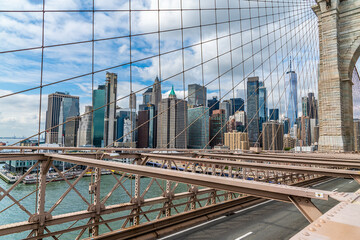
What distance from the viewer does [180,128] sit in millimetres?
28656

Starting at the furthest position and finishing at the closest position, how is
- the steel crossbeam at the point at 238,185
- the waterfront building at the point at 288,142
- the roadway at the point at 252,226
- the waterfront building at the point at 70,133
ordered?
1. the waterfront building at the point at 288,142
2. the waterfront building at the point at 70,133
3. the roadway at the point at 252,226
4. the steel crossbeam at the point at 238,185

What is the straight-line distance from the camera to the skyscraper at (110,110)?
19.0m

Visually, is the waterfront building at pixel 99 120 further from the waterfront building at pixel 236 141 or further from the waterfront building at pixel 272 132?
the waterfront building at pixel 236 141

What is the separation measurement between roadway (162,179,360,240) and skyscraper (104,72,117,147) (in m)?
10.8

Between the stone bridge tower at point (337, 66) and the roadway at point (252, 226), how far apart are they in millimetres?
13419

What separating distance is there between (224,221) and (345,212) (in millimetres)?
9655

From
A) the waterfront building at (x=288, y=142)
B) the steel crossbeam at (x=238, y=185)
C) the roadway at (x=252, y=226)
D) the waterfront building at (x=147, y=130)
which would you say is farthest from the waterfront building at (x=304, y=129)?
the steel crossbeam at (x=238, y=185)

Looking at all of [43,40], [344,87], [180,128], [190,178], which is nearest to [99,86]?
[180,128]

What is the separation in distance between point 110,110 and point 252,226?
1441 centimetres

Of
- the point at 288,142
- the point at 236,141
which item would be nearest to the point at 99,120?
the point at 236,141

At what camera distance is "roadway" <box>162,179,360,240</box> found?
353 inches

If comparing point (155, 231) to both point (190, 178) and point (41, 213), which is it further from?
point (190, 178)

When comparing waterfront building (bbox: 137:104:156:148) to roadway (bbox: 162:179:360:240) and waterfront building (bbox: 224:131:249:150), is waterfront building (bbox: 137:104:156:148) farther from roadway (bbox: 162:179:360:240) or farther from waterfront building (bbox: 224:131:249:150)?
roadway (bbox: 162:179:360:240)

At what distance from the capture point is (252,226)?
10.2m
